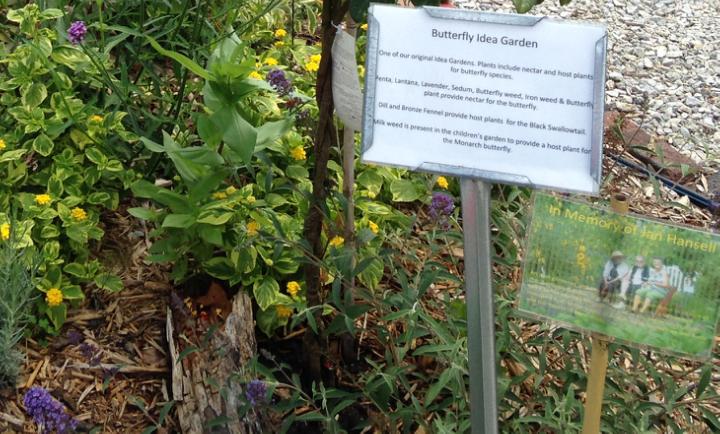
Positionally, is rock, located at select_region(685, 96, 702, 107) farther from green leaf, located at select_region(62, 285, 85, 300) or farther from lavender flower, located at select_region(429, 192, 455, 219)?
green leaf, located at select_region(62, 285, 85, 300)

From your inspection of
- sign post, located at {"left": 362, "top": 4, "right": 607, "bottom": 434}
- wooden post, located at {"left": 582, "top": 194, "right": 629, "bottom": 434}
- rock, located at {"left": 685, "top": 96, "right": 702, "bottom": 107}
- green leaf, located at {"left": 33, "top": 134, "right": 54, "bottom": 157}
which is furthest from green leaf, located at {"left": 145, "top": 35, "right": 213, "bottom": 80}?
rock, located at {"left": 685, "top": 96, "right": 702, "bottom": 107}

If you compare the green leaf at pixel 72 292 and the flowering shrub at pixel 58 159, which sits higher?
the flowering shrub at pixel 58 159

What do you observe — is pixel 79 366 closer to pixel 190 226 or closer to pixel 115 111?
pixel 190 226

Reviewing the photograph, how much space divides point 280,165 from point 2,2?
4.05 feet

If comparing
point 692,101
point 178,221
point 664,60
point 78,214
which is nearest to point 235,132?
point 178,221

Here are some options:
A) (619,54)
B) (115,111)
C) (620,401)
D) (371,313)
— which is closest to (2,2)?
(115,111)

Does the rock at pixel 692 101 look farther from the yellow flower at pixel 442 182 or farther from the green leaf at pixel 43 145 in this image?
the green leaf at pixel 43 145

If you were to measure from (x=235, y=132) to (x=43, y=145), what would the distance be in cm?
81

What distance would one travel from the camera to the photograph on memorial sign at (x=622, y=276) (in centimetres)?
139

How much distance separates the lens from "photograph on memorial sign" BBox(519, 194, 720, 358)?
1392 millimetres

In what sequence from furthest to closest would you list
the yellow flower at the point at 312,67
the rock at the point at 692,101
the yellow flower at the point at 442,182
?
the rock at the point at 692,101
the yellow flower at the point at 312,67
the yellow flower at the point at 442,182

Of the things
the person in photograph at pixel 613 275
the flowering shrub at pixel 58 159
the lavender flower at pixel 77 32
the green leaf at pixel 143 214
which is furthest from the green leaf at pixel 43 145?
the person in photograph at pixel 613 275

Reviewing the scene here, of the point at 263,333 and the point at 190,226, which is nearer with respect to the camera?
the point at 190,226

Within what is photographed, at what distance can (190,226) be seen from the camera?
2217 millimetres
